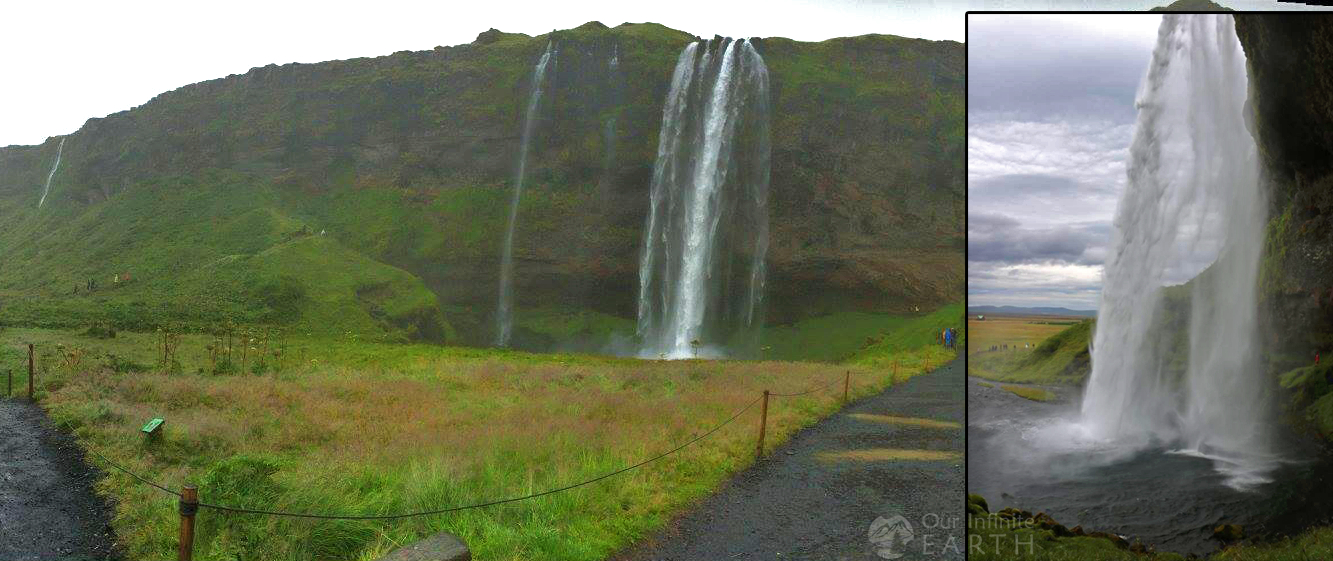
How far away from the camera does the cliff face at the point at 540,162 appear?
1273 inches

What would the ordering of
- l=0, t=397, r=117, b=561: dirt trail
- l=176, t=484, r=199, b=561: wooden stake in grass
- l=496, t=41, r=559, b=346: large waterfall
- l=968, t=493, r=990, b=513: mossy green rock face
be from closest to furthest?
l=968, t=493, r=990, b=513: mossy green rock face < l=176, t=484, r=199, b=561: wooden stake in grass < l=0, t=397, r=117, b=561: dirt trail < l=496, t=41, r=559, b=346: large waterfall

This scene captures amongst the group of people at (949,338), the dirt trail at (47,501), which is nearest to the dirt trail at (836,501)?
the dirt trail at (47,501)

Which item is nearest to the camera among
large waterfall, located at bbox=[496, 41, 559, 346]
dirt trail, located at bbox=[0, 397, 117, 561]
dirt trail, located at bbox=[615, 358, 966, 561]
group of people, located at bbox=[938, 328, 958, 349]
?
dirt trail, located at bbox=[0, 397, 117, 561]

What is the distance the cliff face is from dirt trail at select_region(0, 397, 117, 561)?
22960 mm

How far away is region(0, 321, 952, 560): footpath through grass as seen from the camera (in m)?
5.63

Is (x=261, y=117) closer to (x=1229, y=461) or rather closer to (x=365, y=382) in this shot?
(x=365, y=382)

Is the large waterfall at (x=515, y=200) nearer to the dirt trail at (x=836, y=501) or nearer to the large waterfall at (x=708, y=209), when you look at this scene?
the large waterfall at (x=708, y=209)

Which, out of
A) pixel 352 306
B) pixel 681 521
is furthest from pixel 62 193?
pixel 681 521

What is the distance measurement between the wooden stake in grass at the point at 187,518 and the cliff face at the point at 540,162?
28.2 meters

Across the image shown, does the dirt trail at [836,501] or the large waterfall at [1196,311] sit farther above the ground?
the large waterfall at [1196,311]

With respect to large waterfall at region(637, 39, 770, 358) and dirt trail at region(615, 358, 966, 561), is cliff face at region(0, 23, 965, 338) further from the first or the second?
dirt trail at region(615, 358, 966, 561)

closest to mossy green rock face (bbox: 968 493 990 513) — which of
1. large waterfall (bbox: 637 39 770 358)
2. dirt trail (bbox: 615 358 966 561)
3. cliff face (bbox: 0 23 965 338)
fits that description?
dirt trail (bbox: 615 358 966 561)

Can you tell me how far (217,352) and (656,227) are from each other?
21.4 meters

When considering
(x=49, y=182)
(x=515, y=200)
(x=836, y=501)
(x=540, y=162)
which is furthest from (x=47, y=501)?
(x=540, y=162)
